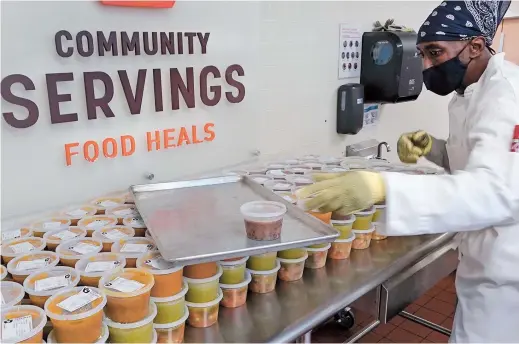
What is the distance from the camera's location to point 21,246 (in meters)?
1.27

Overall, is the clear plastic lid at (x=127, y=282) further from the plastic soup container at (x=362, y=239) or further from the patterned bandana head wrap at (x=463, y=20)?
the patterned bandana head wrap at (x=463, y=20)

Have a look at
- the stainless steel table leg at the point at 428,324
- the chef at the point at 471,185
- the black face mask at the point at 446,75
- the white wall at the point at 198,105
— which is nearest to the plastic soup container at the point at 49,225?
the white wall at the point at 198,105

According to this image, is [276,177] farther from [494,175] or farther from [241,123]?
[494,175]

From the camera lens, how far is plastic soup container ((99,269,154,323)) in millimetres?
988

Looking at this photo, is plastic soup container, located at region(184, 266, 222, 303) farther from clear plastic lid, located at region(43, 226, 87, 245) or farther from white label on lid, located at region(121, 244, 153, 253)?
clear plastic lid, located at region(43, 226, 87, 245)

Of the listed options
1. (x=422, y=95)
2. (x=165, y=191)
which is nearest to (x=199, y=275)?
(x=165, y=191)

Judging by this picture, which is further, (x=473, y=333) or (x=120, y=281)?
(x=473, y=333)

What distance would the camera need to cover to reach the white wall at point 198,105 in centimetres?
147

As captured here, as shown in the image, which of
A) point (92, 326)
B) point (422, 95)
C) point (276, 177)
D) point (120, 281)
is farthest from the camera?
point (422, 95)

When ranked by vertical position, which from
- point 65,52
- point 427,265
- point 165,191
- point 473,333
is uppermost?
point 65,52

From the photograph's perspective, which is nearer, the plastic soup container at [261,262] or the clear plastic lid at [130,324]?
the clear plastic lid at [130,324]

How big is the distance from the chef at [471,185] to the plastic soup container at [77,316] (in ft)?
2.03

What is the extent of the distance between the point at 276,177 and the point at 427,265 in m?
0.68

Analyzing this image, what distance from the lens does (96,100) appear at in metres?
1.60
